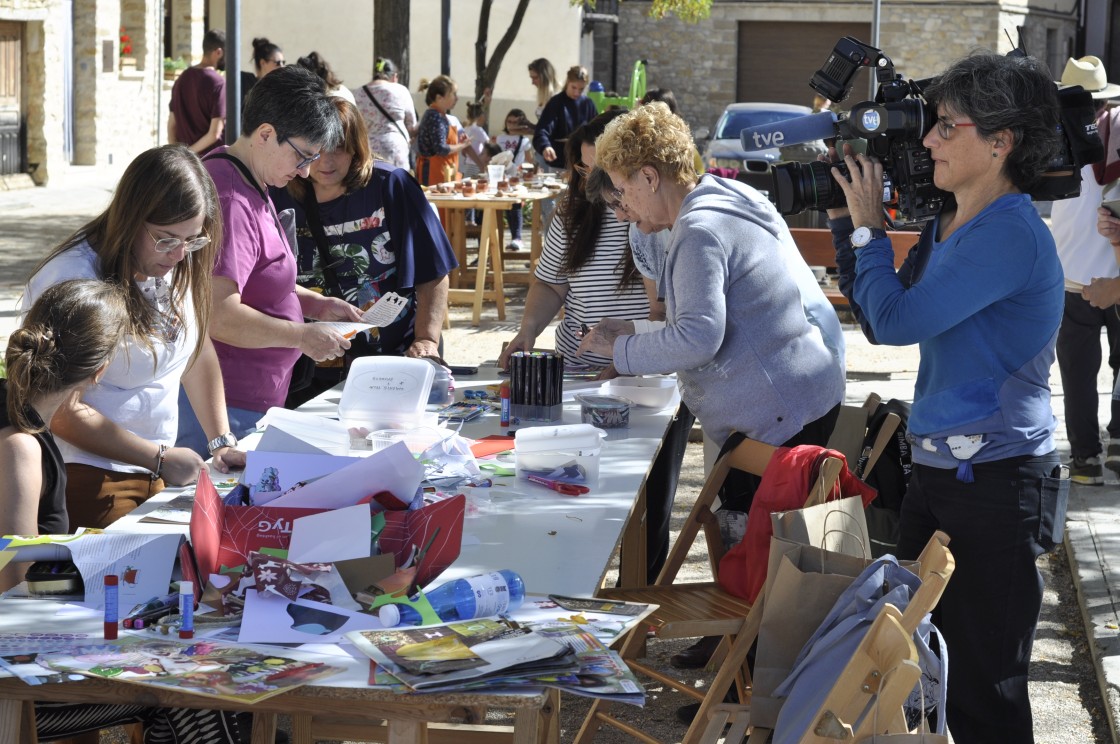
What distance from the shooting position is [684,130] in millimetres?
3586

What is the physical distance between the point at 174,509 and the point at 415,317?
5.63ft

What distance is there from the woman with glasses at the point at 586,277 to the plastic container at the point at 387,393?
100cm

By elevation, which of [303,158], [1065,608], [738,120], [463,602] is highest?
[738,120]

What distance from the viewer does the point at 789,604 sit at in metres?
2.53

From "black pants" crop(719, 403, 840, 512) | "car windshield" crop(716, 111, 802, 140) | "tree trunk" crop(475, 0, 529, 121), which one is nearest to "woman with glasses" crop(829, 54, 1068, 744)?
"black pants" crop(719, 403, 840, 512)

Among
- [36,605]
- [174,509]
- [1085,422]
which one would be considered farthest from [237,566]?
[1085,422]

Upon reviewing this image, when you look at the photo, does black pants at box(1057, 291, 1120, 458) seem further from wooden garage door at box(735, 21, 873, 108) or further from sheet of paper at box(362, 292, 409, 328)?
wooden garage door at box(735, 21, 873, 108)

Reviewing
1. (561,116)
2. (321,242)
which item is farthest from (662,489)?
(561,116)

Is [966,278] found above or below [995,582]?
above

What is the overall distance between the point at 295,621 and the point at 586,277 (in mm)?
2569

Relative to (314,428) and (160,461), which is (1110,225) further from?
(160,461)

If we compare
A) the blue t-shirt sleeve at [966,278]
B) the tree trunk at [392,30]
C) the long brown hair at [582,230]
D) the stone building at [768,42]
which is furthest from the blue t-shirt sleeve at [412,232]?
the stone building at [768,42]

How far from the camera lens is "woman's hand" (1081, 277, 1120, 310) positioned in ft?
14.9

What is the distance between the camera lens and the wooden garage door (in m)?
26.1
